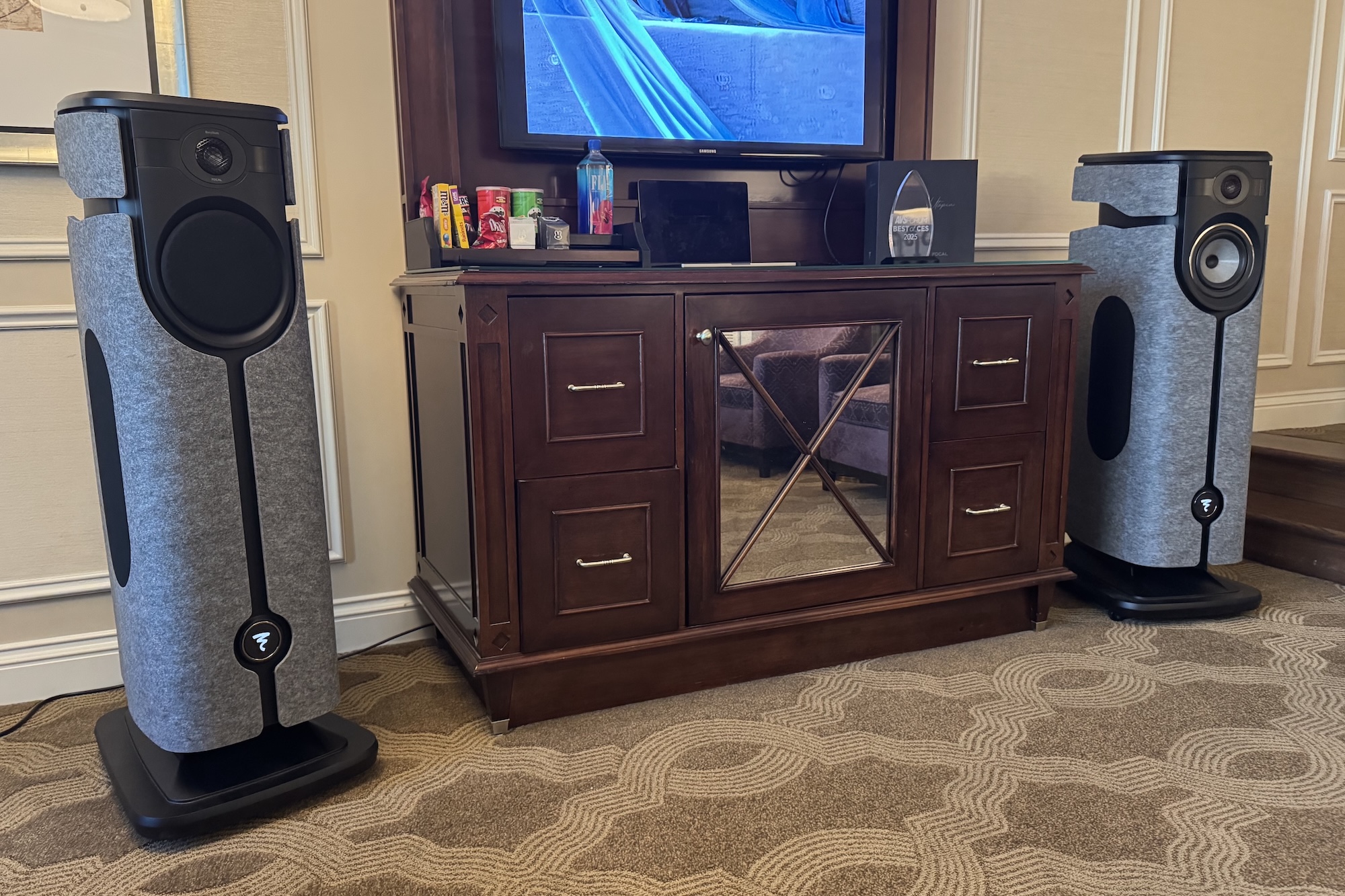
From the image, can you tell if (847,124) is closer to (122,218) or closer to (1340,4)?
(122,218)

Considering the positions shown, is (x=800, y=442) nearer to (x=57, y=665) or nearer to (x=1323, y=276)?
(x=57, y=665)

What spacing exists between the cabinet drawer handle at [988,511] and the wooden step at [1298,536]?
3.14 feet

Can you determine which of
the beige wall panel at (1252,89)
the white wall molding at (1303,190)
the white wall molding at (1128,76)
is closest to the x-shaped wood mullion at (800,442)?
the white wall molding at (1128,76)

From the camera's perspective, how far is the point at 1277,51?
2.88 meters

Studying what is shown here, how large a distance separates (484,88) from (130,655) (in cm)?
121

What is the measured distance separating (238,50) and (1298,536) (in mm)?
2620

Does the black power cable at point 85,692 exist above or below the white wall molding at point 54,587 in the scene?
below

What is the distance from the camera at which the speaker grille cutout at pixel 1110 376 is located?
6.73 feet

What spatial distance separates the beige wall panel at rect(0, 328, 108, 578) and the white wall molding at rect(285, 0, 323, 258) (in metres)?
0.45

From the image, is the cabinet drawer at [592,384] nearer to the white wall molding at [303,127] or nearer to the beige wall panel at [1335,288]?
the white wall molding at [303,127]

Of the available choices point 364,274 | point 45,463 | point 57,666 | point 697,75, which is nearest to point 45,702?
point 57,666

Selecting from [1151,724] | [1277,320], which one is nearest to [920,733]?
[1151,724]

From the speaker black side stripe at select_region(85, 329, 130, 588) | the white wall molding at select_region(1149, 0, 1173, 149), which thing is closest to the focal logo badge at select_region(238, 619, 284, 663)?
the speaker black side stripe at select_region(85, 329, 130, 588)

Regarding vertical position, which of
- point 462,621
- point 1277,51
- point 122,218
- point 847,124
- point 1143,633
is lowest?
point 1143,633
